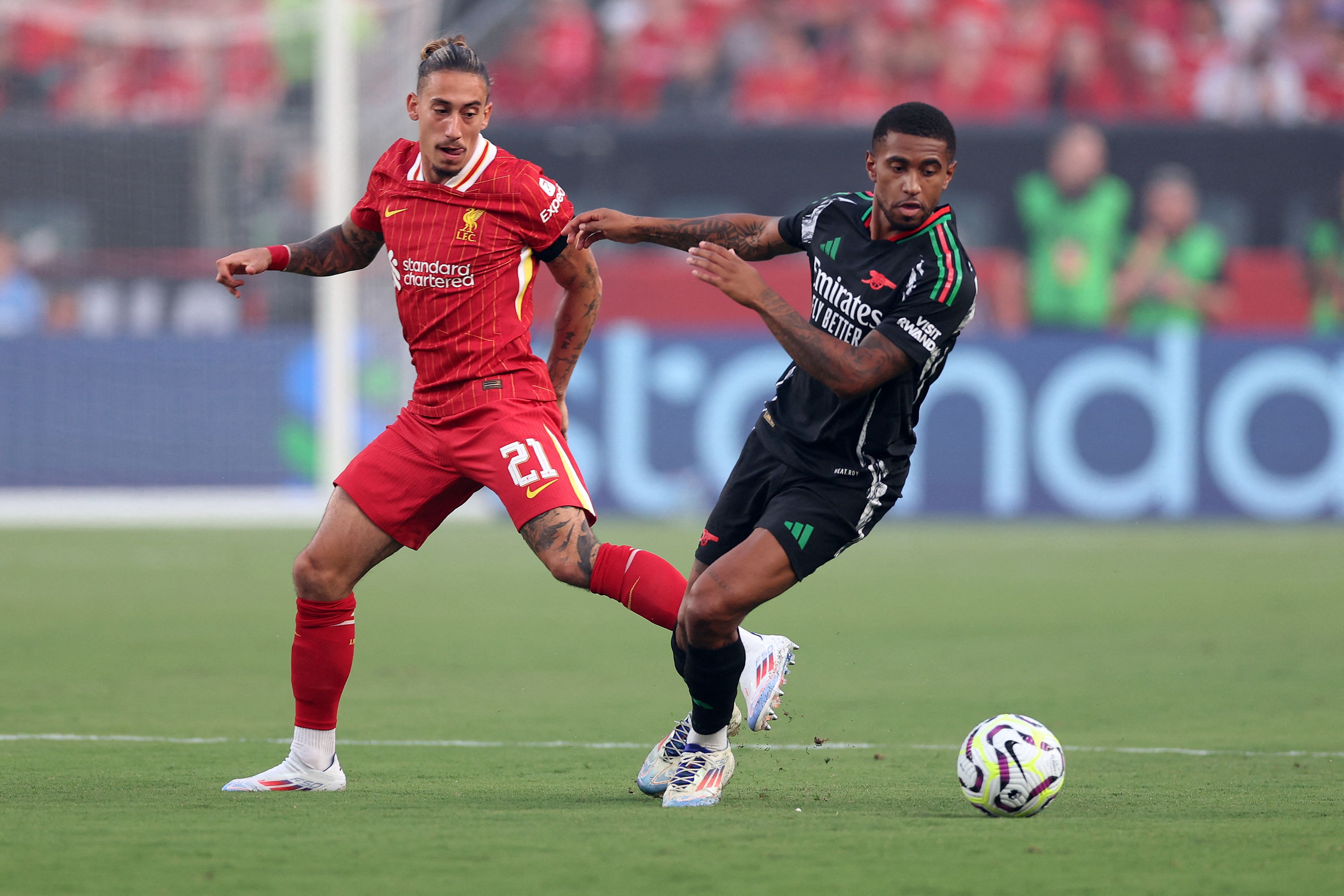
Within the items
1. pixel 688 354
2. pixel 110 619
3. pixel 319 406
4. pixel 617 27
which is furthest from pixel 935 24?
pixel 110 619

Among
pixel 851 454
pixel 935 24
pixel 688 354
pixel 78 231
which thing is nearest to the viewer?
pixel 851 454

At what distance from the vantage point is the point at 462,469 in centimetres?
541

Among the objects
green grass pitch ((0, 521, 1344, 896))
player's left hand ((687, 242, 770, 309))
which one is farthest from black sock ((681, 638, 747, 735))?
player's left hand ((687, 242, 770, 309))

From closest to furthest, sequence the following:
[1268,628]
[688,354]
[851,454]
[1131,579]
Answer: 1. [851,454]
2. [1268,628]
3. [1131,579]
4. [688,354]

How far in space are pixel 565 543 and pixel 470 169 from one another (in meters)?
1.22

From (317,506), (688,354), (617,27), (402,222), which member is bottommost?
(317,506)

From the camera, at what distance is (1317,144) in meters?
15.5

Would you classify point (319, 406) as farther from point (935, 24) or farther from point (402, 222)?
point (402, 222)

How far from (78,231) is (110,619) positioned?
24.6 feet

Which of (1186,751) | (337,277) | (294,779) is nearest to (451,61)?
(294,779)

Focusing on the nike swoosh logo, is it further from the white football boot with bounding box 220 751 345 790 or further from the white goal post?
the white goal post

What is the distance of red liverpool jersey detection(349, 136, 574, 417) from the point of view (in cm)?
546

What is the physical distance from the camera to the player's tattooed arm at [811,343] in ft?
15.9

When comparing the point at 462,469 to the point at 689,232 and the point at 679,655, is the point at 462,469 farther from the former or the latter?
the point at 689,232
